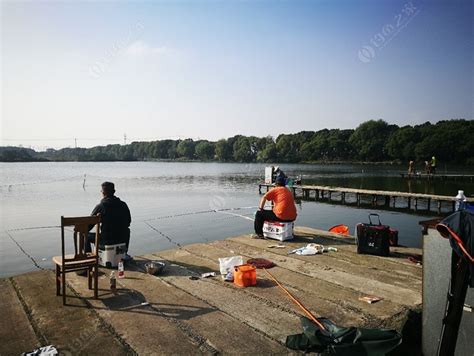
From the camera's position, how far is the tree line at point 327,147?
87688mm

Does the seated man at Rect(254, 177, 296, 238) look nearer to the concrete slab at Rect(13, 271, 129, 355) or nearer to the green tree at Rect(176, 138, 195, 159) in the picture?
the concrete slab at Rect(13, 271, 129, 355)

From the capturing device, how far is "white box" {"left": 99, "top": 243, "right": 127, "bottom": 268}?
6477 millimetres

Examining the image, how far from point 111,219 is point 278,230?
4.04 meters

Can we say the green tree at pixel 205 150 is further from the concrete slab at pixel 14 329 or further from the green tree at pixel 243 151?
the concrete slab at pixel 14 329

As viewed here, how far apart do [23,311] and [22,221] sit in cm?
1626

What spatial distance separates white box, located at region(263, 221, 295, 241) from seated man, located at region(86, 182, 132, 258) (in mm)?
3631

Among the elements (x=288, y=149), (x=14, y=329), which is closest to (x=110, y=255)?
(x=14, y=329)

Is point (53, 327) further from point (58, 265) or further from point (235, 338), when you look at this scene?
point (235, 338)

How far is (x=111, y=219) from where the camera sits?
6379 mm

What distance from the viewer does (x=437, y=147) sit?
87.3 m

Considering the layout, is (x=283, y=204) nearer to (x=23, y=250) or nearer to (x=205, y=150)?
(x=23, y=250)

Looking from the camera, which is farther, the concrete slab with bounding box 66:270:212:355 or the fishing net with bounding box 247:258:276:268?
the fishing net with bounding box 247:258:276:268

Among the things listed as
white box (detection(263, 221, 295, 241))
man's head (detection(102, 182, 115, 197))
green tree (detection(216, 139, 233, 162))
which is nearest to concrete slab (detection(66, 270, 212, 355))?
man's head (detection(102, 182, 115, 197))

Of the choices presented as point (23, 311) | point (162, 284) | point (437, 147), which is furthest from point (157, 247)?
point (437, 147)
